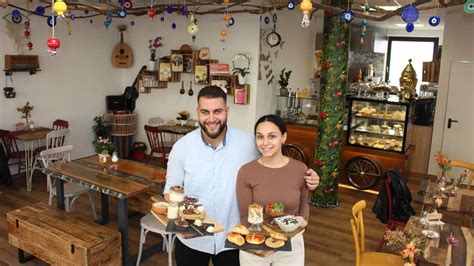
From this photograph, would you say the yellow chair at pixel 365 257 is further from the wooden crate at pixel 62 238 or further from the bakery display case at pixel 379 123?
the bakery display case at pixel 379 123

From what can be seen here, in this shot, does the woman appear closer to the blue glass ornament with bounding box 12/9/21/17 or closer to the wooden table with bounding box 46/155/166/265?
the wooden table with bounding box 46/155/166/265

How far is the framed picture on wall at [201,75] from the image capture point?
24.6ft

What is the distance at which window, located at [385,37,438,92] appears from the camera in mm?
11891

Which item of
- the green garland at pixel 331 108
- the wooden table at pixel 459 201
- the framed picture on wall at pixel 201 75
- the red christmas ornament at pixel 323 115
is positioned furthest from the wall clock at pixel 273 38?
the wooden table at pixel 459 201

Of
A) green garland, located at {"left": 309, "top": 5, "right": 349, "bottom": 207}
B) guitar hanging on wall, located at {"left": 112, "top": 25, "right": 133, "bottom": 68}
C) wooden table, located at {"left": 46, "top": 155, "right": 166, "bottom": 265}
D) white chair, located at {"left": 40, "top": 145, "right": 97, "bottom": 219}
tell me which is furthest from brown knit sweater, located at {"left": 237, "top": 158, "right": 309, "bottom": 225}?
guitar hanging on wall, located at {"left": 112, "top": 25, "right": 133, "bottom": 68}

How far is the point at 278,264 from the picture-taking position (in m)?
2.41

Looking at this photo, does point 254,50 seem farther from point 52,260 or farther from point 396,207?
point 52,260

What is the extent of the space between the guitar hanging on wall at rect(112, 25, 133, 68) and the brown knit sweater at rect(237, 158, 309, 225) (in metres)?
6.63

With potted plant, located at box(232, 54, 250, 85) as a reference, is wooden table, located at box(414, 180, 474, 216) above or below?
below

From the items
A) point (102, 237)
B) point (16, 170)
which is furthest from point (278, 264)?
point (16, 170)

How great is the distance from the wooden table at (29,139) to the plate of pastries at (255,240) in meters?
5.17

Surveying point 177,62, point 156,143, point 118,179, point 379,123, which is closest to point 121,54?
point 177,62

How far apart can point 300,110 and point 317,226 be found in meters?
2.47

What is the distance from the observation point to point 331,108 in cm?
593
